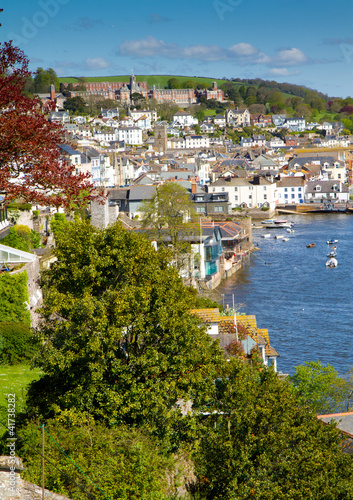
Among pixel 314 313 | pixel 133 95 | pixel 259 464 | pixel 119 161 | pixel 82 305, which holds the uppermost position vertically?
pixel 133 95

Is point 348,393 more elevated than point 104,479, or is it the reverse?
point 104,479

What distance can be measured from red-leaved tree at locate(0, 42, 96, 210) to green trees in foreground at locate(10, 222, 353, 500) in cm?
287

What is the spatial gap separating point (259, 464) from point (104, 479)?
2.29m

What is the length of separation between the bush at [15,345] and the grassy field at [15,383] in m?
0.31

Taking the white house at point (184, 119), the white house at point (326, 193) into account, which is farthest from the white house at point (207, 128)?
the white house at point (326, 193)

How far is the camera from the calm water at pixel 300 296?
23.2 m

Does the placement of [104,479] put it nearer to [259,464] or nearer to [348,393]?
[259,464]

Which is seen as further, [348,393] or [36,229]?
[36,229]

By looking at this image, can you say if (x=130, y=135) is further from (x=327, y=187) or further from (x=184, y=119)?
(x=327, y=187)

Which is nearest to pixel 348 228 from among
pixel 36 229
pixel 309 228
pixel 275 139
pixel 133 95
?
pixel 309 228

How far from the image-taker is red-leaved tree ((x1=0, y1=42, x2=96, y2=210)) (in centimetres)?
716

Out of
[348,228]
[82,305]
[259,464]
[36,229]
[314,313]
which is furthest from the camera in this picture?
[348,228]

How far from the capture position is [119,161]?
80.5 meters

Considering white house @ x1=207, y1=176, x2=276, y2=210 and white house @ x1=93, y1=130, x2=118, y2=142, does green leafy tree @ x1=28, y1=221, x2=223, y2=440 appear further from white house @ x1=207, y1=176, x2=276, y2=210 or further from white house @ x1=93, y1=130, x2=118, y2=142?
white house @ x1=93, y1=130, x2=118, y2=142
